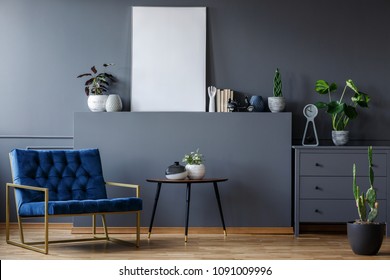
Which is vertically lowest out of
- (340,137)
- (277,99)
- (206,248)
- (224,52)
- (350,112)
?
(206,248)

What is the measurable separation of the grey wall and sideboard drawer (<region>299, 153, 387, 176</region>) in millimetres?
492

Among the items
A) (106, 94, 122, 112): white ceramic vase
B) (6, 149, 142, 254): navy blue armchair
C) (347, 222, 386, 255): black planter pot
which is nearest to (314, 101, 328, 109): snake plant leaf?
(347, 222, 386, 255): black planter pot

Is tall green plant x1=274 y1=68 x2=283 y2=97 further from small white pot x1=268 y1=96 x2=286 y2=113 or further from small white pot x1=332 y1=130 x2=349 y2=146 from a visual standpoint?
small white pot x1=332 y1=130 x2=349 y2=146

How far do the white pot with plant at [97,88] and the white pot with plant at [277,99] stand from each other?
1587 mm

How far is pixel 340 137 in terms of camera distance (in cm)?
691

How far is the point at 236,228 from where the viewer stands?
6.88 m

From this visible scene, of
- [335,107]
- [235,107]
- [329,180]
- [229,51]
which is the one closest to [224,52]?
[229,51]

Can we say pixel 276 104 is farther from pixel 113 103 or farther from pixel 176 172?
pixel 113 103

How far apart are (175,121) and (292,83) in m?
1.27

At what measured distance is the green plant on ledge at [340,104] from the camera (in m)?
6.85

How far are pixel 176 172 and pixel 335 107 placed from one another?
169 cm

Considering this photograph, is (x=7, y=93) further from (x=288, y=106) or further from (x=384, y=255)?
(x=384, y=255)

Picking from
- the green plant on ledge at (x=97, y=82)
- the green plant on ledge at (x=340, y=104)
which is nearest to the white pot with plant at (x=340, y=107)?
the green plant on ledge at (x=340, y=104)

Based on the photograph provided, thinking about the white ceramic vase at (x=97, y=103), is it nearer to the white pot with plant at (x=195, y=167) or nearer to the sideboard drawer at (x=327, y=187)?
the white pot with plant at (x=195, y=167)
